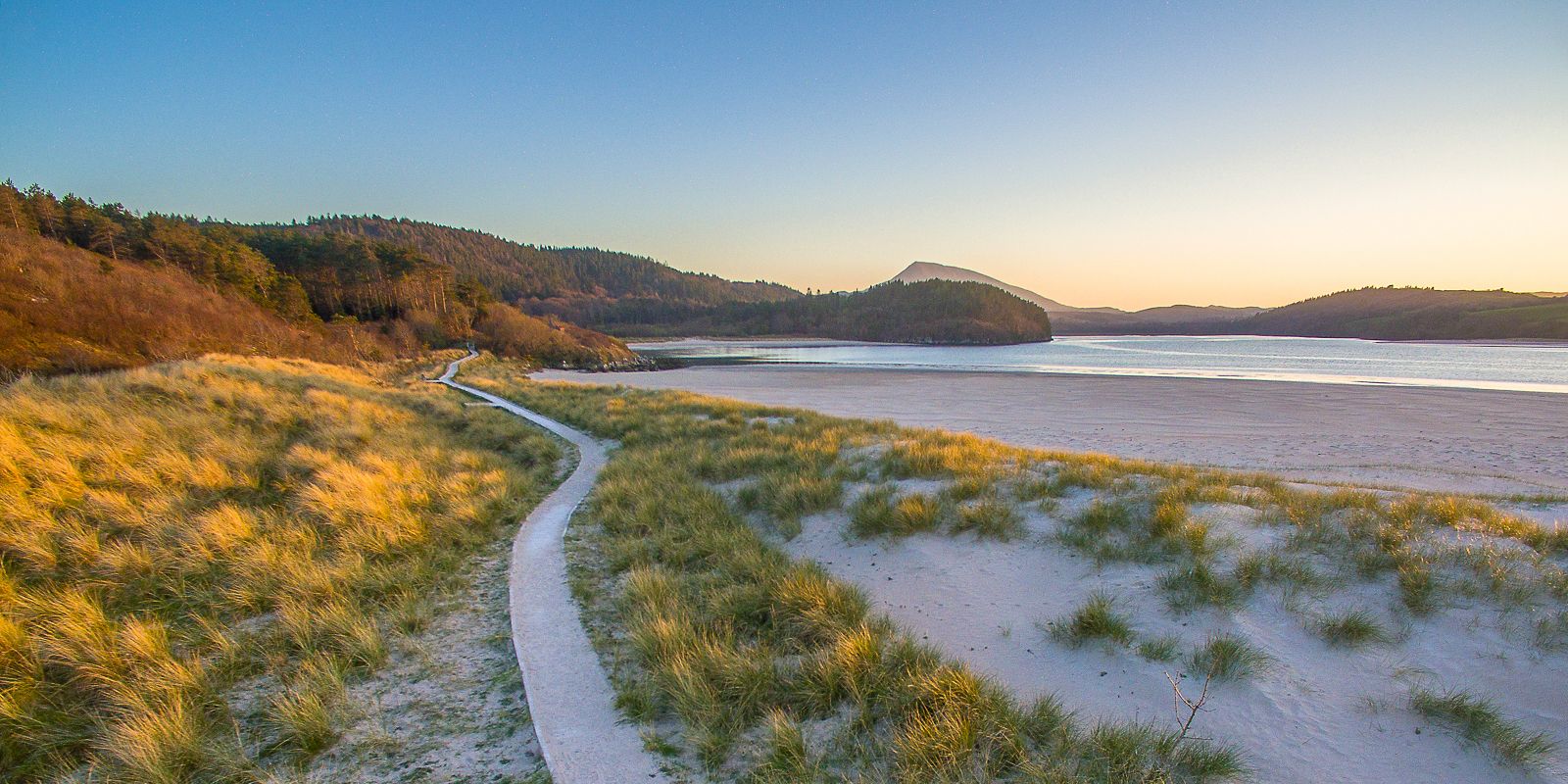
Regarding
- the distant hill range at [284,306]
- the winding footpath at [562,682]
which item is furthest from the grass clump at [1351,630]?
the distant hill range at [284,306]

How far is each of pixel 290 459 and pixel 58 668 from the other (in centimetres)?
561

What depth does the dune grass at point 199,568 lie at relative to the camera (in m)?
3.55

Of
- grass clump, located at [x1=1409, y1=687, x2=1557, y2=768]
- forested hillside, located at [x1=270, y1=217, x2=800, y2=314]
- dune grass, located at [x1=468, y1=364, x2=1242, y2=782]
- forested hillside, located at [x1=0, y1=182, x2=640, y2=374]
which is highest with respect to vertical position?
forested hillside, located at [x1=270, y1=217, x2=800, y2=314]

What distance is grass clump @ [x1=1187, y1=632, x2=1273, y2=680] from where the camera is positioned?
4098 mm

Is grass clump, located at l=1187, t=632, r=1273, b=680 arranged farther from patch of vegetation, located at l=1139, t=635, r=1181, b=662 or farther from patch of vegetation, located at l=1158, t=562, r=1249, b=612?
patch of vegetation, located at l=1158, t=562, r=1249, b=612

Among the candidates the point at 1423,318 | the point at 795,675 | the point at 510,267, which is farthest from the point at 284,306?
the point at 1423,318

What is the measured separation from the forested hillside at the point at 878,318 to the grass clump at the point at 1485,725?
428 feet

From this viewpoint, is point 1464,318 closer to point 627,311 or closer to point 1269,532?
point 1269,532

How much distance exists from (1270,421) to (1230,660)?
71.1 ft

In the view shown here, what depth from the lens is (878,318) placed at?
15062 cm

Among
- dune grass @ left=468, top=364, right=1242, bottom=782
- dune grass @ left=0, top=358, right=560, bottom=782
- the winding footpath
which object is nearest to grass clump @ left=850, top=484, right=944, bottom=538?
dune grass @ left=468, top=364, right=1242, bottom=782

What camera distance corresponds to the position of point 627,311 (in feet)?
507

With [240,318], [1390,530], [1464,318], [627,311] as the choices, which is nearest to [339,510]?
[1390,530]

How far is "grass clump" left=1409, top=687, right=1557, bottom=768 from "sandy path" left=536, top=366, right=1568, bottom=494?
10884mm
